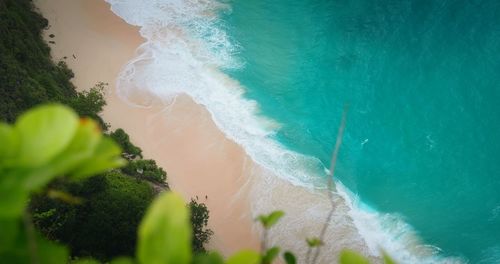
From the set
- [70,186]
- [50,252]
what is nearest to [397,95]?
[70,186]

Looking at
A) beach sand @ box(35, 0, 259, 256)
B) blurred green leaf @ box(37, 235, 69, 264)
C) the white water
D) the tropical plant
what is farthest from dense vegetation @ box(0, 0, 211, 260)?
the tropical plant

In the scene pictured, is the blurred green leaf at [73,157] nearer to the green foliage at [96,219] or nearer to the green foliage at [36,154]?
the green foliage at [36,154]

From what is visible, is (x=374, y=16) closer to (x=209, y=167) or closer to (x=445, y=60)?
(x=445, y=60)

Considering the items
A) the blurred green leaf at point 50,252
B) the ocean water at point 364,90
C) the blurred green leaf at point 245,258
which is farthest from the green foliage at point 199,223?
the blurred green leaf at point 245,258

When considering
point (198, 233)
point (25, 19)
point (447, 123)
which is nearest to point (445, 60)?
point (447, 123)

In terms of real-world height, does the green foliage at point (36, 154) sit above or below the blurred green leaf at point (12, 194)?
above

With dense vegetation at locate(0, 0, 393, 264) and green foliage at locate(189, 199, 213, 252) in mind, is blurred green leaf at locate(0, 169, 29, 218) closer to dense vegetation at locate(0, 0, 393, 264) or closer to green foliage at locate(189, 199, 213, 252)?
dense vegetation at locate(0, 0, 393, 264)

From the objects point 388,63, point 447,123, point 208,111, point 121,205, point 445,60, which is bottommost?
point 121,205
